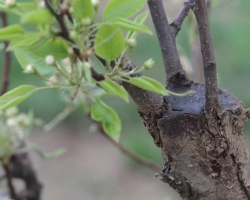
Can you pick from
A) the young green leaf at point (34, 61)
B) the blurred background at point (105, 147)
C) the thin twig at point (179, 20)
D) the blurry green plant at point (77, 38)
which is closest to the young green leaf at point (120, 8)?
the blurry green plant at point (77, 38)

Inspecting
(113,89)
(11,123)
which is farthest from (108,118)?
(11,123)

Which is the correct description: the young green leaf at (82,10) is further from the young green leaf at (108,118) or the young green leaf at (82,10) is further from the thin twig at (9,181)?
the thin twig at (9,181)

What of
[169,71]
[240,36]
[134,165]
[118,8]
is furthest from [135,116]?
[118,8]


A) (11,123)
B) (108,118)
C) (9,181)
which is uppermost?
(108,118)

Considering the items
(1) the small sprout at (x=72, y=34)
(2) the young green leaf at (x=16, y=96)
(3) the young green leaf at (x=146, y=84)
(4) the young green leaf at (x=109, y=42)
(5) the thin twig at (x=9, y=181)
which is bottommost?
(5) the thin twig at (x=9, y=181)

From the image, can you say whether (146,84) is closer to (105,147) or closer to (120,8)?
(120,8)

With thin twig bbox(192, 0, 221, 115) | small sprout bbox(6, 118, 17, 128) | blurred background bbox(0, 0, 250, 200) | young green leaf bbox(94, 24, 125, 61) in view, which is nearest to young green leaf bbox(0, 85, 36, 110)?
young green leaf bbox(94, 24, 125, 61)

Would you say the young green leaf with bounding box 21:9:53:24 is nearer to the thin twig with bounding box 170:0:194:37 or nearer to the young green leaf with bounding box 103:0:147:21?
the young green leaf with bounding box 103:0:147:21
